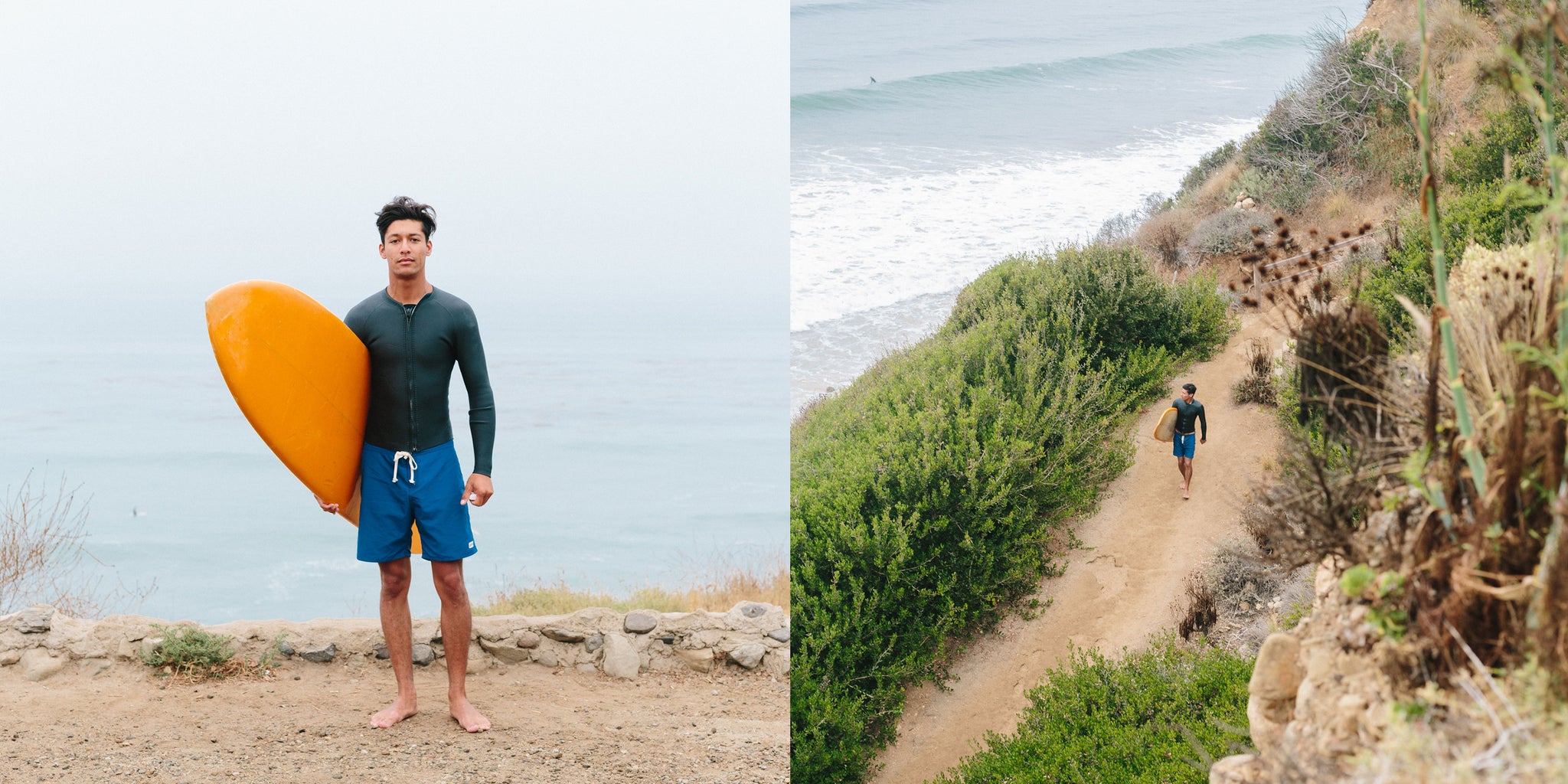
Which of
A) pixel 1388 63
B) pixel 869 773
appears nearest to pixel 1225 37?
pixel 1388 63

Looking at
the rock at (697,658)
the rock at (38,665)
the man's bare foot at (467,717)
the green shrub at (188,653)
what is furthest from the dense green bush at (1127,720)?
the rock at (38,665)

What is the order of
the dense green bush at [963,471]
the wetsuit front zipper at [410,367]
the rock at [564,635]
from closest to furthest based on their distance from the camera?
the wetsuit front zipper at [410,367] → the rock at [564,635] → the dense green bush at [963,471]

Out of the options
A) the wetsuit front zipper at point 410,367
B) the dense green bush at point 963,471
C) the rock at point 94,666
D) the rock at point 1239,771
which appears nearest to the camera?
the rock at point 1239,771

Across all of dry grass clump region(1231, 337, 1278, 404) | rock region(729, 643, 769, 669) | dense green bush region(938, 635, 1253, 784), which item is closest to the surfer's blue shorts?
rock region(729, 643, 769, 669)

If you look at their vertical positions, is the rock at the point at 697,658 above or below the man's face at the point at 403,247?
below

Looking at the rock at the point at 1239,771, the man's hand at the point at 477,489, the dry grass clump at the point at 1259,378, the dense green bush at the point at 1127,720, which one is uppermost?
the dry grass clump at the point at 1259,378

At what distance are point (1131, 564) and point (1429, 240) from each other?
1316mm

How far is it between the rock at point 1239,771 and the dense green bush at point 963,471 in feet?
6.18

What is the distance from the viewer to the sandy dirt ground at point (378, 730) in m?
2.61

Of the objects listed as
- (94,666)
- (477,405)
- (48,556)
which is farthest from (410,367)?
(48,556)

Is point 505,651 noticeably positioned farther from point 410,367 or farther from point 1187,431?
point 1187,431

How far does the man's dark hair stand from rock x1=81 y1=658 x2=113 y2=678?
1.85 m

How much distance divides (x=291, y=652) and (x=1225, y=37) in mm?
3798

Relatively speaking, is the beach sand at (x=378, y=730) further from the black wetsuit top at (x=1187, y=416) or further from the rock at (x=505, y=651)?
the black wetsuit top at (x=1187, y=416)
